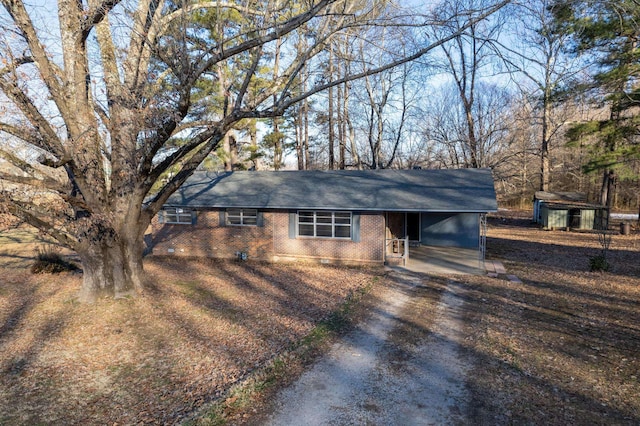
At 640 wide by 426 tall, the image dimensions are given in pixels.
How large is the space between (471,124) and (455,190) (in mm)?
13204

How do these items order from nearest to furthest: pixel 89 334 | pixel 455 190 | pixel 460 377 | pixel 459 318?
1. pixel 460 377
2. pixel 89 334
3. pixel 459 318
4. pixel 455 190

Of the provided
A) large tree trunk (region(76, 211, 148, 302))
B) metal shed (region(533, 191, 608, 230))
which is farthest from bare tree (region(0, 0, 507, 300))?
metal shed (region(533, 191, 608, 230))

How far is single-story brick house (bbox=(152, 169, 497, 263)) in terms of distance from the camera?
46.2 feet

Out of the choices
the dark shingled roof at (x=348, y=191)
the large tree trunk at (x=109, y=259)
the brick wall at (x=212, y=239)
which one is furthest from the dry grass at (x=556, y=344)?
the large tree trunk at (x=109, y=259)

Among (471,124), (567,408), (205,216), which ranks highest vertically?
(471,124)

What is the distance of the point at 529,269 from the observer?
43.4 ft

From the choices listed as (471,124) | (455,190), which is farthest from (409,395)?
(471,124)

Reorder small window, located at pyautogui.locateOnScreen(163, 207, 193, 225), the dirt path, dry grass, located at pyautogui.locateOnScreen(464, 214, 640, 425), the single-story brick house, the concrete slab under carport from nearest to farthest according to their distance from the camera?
the dirt path
dry grass, located at pyautogui.locateOnScreen(464, 214, 640, 425)
the concrete slab under carport
the single-story brick house
small window, located at pyautogui.locateOnScreen(163, 207, 193, 225)

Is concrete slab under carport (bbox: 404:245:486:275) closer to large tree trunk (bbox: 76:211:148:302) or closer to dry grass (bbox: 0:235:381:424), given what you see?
dry grass (bbox: 0:235:381:424)

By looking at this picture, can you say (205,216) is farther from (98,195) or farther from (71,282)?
(98,195)

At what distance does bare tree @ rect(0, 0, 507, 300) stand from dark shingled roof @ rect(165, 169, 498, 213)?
5668 mm

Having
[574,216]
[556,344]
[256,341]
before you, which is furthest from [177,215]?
[574,216]

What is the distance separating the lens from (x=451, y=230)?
17688 mm

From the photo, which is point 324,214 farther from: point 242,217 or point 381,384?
point 381,384
